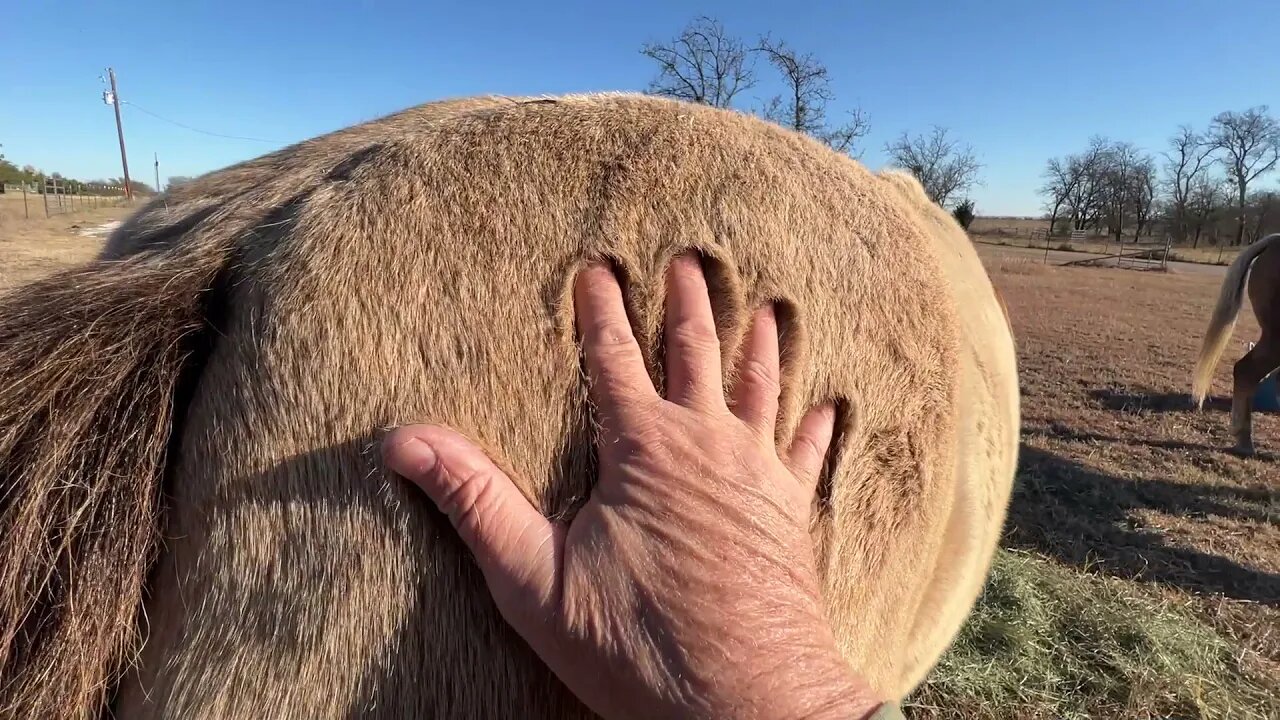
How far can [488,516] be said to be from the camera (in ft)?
3.42

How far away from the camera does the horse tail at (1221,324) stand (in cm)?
748

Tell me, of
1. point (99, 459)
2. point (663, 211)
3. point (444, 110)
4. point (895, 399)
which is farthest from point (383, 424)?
point (895, 399)

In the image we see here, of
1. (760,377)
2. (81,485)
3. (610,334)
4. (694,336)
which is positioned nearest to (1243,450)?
(760,377)

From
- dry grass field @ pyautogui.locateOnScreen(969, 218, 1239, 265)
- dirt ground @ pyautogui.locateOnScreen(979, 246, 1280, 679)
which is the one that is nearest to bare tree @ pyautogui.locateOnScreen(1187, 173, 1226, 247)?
dry grass field @ pyautogui.locateOnScreen(969, 218, 1239, 265)

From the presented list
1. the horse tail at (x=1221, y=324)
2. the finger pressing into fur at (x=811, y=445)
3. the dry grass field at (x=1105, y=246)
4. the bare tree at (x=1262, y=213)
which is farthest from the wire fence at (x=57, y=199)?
the bare tree at (x=1262, y=213)

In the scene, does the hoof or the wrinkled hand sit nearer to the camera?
the wrinkled hand

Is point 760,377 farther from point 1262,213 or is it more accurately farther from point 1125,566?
point 1262,213

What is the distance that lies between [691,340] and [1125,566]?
495 cm

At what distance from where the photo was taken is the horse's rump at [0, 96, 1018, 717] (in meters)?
1.06

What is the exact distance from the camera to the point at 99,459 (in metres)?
1.08

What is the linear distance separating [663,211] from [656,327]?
0.26 meters

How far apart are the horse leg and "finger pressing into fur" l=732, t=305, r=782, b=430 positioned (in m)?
8.35

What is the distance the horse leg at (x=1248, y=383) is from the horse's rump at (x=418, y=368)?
802 centimetres

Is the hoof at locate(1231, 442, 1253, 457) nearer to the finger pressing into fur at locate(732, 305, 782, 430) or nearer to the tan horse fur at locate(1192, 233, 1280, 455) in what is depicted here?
the tan horse fur at locate(1192, 233, 1280, 455)
